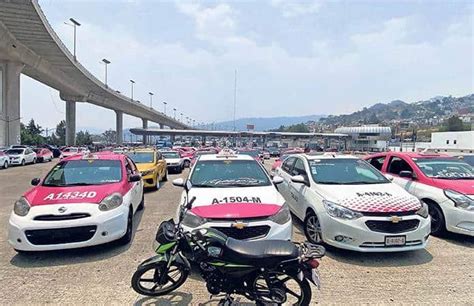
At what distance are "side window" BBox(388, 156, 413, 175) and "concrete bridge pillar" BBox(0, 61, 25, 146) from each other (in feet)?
122

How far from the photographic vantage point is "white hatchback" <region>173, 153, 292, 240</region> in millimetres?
4410

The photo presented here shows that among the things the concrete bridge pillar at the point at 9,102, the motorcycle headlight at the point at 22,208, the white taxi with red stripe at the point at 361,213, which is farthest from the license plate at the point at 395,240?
the concrete bridge pillar at the point at 9,102

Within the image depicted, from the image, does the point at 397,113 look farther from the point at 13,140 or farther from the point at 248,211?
the point at 248,211

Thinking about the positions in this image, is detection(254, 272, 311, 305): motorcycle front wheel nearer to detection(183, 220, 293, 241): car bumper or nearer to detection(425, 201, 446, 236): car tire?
detection(183, 220, 293, 241): car bumper

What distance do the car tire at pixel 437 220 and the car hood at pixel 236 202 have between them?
10.3 feet

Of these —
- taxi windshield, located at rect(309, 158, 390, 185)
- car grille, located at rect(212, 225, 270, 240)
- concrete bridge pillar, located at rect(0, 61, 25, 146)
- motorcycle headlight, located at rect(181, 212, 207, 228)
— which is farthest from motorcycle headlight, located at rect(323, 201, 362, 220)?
concrete bridge pillar, located at rect(0, 61, 25, 146)

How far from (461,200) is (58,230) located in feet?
21.3

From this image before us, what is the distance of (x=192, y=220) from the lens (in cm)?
455

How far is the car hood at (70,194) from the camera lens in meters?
5.29

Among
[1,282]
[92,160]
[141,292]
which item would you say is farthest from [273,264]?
[92,160]

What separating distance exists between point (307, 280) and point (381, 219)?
79.3 inches

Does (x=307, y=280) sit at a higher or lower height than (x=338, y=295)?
higher

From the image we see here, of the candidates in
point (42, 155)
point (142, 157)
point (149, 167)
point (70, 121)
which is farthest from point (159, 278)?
point (70, 121)

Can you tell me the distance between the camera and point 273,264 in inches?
128
